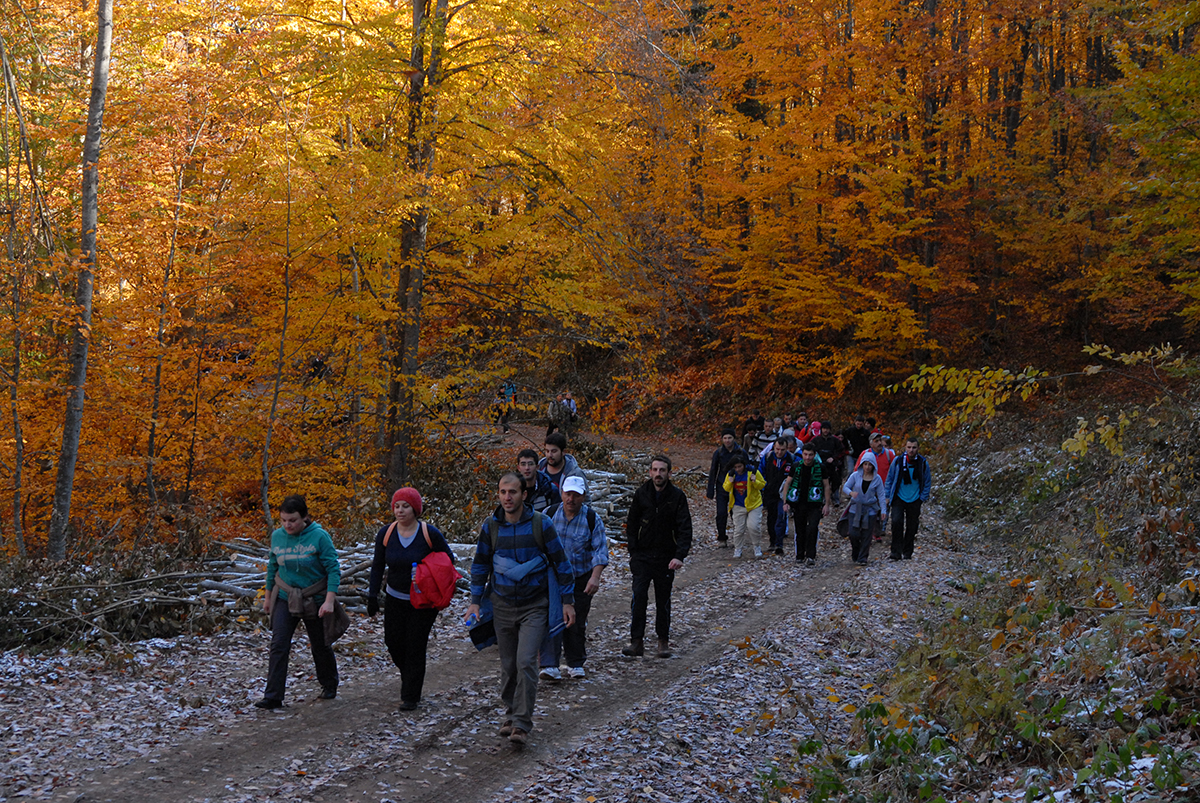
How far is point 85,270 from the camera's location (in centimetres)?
1137

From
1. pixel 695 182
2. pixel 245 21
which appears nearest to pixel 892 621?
pixel 245 21

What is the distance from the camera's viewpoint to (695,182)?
23844mm

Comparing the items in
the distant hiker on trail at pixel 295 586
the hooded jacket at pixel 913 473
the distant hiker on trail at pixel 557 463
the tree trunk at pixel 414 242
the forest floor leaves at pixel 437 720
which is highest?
the tree trunk at pixel 414 242

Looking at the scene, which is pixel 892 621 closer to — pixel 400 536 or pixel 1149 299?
pixel 400 536

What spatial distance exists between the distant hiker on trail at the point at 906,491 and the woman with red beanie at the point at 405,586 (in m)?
8.65

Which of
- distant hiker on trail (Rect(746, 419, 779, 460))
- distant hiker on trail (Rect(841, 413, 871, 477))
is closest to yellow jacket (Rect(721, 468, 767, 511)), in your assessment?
distant hiker on trail (Rect(746, 419, 779, 460))

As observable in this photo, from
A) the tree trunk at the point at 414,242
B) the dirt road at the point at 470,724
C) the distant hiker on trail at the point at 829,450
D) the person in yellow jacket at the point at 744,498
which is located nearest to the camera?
the dirt road at the point at 470,724

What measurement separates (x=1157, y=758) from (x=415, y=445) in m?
14.3

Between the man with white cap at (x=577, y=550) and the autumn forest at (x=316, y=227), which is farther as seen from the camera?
the autumn forest at (x=316, y=227)

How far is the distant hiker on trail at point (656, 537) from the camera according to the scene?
28.7 ft

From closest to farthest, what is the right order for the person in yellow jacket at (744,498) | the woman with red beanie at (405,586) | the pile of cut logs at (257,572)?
1. the woman with red beanie at (405,586)
2. the pile of cut logs at (257,572)
3. the person in yellow jacket at (744,498)

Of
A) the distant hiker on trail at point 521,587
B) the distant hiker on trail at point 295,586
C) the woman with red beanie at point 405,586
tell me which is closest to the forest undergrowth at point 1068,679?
the distant hiker on trail at point 521,587

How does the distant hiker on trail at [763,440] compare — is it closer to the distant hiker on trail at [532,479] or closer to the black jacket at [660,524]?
the black jacket at [660,524]

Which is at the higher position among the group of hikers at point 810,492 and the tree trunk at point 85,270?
the tree trunk at point 85,270
